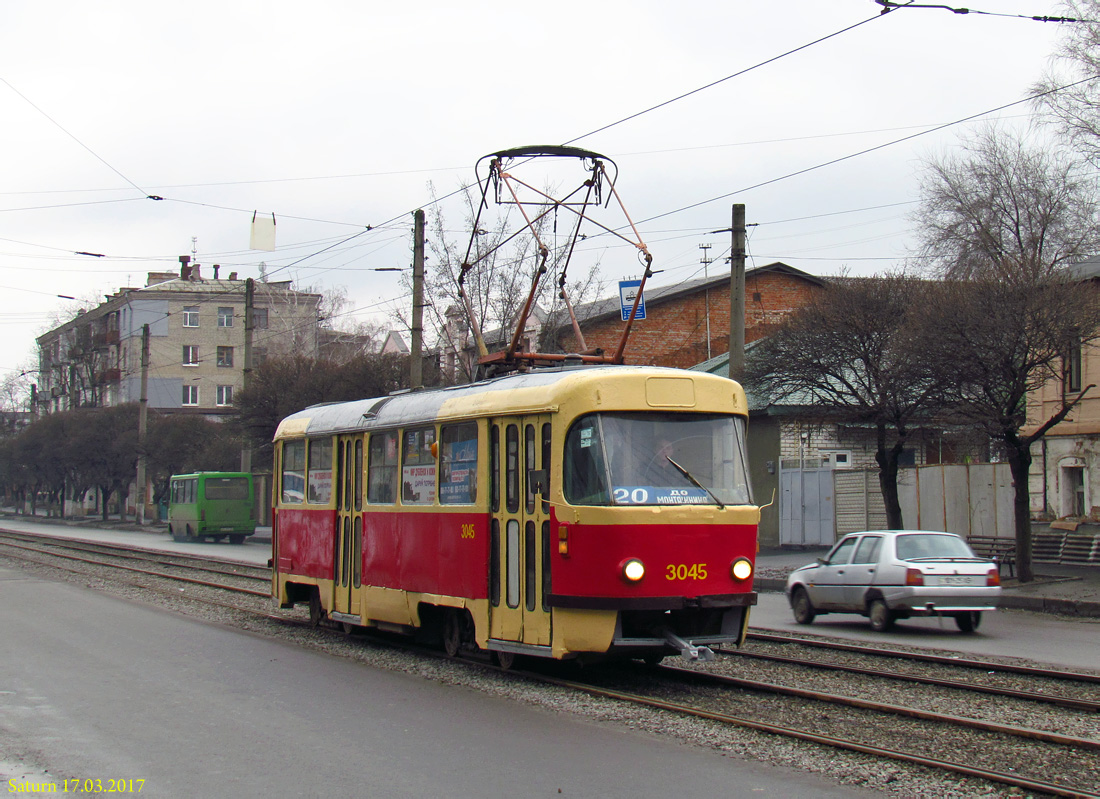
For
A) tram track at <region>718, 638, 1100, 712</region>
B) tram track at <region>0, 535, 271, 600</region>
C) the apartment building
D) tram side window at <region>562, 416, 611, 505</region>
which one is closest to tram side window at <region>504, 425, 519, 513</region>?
tram side window at <region>562, 416, 611, 505</region>

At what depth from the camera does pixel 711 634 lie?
1013 cm

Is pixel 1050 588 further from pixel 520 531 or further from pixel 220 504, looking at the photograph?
pixel 220 504

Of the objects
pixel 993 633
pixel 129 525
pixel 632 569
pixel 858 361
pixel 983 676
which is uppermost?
pixel 858 361

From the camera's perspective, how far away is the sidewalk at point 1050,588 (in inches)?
693

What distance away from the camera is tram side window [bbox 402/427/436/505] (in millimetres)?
12082

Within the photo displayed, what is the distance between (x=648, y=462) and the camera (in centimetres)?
995

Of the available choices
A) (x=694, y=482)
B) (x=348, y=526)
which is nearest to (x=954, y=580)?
(x=694, y=482)

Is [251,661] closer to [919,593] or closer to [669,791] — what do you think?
[669,791]

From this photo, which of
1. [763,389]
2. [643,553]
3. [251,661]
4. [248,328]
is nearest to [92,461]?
[248,328]

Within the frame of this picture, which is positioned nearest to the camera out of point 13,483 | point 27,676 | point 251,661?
point 27,676

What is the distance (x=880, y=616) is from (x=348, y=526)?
692 centimetres

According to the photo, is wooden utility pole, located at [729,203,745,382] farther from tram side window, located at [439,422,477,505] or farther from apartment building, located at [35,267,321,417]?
apartment building, located at [35,267,321,417]

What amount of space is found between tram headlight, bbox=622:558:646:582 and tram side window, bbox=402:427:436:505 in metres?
3.04

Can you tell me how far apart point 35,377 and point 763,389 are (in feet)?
286
